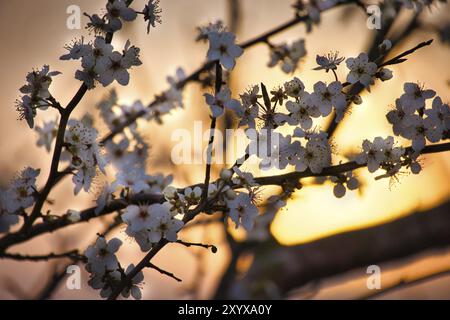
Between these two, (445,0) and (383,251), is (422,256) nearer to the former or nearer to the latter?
(383,251)

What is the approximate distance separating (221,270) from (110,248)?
1486 millimetres

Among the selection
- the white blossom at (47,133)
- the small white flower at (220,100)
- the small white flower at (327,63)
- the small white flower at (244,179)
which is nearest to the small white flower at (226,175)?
the small white flower at (244,179)

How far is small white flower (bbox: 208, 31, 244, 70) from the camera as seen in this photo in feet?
4.33

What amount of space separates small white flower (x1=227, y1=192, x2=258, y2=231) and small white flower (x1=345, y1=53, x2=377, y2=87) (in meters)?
0.40

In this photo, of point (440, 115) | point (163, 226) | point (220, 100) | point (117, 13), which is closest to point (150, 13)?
point (117, 13)

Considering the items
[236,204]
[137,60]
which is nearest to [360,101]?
[236,204]

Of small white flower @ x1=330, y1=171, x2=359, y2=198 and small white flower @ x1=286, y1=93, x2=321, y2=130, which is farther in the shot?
Result: small white flower @ x1=330, y1=171, x2=359, y2=198

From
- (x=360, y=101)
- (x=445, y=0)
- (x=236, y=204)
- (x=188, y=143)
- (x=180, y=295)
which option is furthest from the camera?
(x=180, y=295)

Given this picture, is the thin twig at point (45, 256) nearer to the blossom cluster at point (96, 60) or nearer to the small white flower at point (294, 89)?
the blossom cluster at point (96, 60)

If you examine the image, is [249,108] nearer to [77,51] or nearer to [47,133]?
[77,51]

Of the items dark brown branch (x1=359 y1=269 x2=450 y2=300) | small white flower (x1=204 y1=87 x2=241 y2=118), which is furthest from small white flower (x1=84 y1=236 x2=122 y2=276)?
dark brown branch (x1=359 y1=269 x2=450 y2=300)

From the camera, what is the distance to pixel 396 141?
148 cm

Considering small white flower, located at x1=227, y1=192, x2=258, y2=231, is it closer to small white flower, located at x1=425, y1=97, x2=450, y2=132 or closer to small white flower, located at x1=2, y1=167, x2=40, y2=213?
small white flower, located at x1=425, y1=97, x2=450, y2=132

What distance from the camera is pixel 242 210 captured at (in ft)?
4.42
